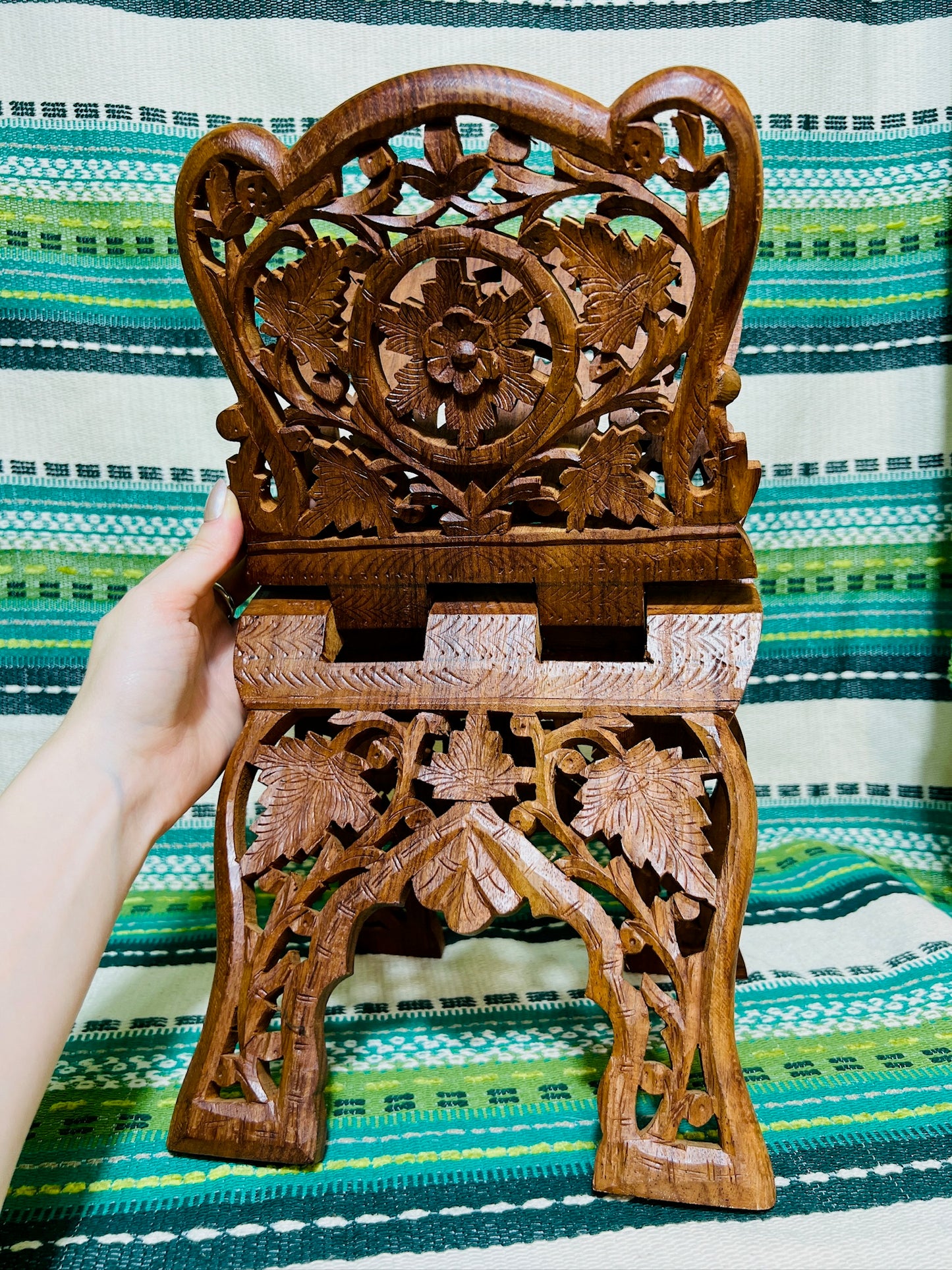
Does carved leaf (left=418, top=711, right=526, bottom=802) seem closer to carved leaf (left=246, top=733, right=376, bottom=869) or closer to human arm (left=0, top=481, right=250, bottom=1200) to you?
carved leaf (left=246, top=733, right=376, bottom=869)

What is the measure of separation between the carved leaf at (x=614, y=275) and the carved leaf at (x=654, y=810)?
315mm

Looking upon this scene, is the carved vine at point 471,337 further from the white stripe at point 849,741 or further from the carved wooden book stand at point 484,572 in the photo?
Result: the white stripe at point 849,741

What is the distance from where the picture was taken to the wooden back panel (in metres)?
0.71

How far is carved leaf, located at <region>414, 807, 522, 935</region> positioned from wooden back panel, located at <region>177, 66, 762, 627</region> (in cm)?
19

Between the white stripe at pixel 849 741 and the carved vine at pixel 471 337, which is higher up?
the carved vine at pixel 471 337

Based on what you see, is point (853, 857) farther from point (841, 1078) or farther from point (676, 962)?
point (676, 962)

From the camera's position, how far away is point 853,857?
1.34 meters

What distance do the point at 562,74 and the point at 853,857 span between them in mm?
1081

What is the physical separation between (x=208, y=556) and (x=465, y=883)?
35 centimetres

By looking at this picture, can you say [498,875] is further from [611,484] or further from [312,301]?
[312,301]

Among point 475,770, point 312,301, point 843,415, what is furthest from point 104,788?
point 843,415

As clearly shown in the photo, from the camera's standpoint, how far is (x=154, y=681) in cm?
88

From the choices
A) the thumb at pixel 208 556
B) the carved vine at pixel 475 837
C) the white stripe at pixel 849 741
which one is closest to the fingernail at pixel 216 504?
the thumb at pixel 208 556

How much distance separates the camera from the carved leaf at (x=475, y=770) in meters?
0.81
